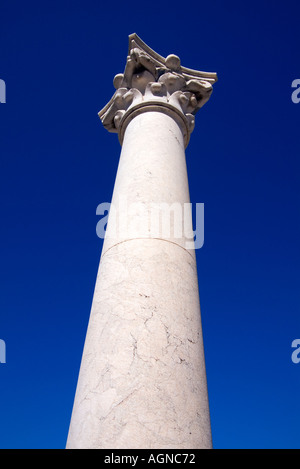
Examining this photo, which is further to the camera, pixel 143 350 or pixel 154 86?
pixel 154 86

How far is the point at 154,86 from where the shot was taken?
45531 millimetres

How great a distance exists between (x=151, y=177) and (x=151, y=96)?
1662 cm

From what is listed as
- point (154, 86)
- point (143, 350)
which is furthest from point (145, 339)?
point (154, 86)

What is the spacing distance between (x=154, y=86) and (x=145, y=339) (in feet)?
109

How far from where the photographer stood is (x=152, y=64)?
4775cm

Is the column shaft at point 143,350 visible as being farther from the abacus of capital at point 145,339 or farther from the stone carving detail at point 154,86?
the stone carving detail at point 154,86

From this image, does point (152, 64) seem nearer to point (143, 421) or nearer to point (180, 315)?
point (180, 315)

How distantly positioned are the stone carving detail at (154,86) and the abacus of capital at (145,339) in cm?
1176

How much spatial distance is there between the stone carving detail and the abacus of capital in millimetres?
11763

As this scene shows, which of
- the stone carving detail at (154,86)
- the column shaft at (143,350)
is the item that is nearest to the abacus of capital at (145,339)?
the column shaft at (143,350)

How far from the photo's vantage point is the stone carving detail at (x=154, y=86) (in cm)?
4559

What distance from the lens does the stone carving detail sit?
1795 inches

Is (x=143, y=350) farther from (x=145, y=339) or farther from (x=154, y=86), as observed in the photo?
(x=154, y=86)
